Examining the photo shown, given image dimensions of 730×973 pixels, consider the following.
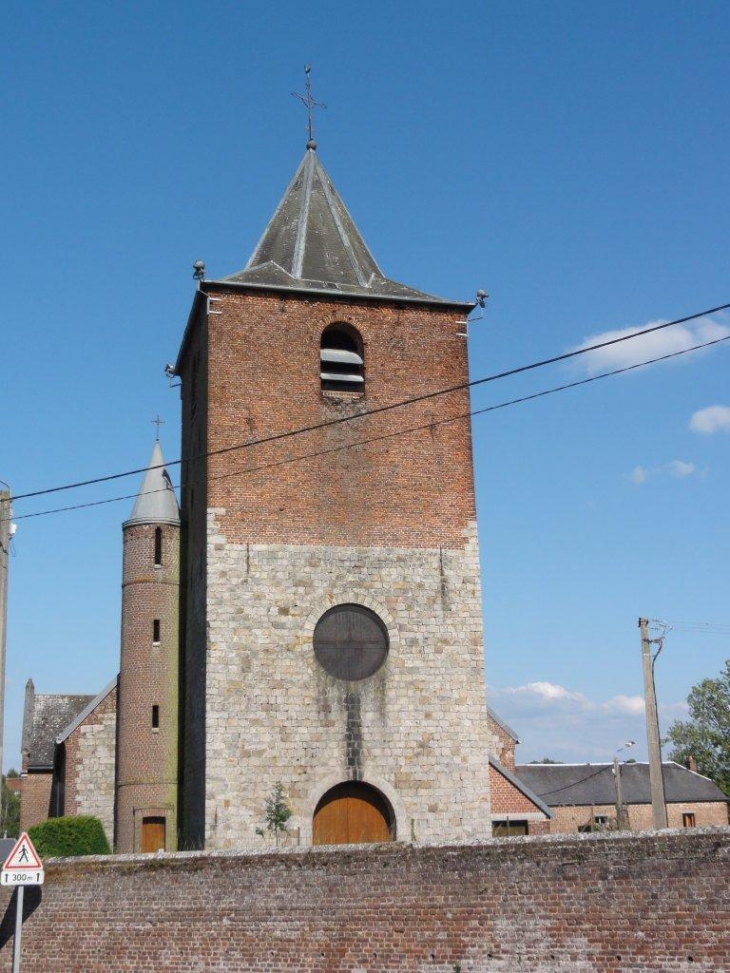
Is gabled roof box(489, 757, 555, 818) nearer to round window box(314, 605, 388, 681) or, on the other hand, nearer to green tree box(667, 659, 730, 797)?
round window box(314, 605, 388, 681)

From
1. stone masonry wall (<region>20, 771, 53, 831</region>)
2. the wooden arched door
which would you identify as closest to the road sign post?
the wooden arched door

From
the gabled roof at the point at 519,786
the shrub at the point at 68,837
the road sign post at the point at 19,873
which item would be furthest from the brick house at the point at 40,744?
the road sign post at the point at 19,873

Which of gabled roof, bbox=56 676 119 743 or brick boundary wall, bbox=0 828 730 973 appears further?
gabled roof, bbox=56 676 119 743

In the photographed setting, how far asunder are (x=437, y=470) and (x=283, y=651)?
16.0 ft

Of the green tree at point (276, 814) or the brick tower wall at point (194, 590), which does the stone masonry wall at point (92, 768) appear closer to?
the brick tower wall at point (194, 590)

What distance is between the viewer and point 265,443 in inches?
870

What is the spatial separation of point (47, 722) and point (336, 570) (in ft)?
63.4

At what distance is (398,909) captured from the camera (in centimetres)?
1327

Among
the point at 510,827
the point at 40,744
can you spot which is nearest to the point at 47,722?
the point at 40,744

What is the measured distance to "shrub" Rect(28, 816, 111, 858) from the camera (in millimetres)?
22578

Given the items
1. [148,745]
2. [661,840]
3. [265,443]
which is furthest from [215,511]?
[661,840]

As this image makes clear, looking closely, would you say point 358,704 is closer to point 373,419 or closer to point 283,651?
point 283,651

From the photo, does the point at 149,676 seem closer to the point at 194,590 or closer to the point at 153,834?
the point at 194,590

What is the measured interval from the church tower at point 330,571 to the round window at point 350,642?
0.10 ft
